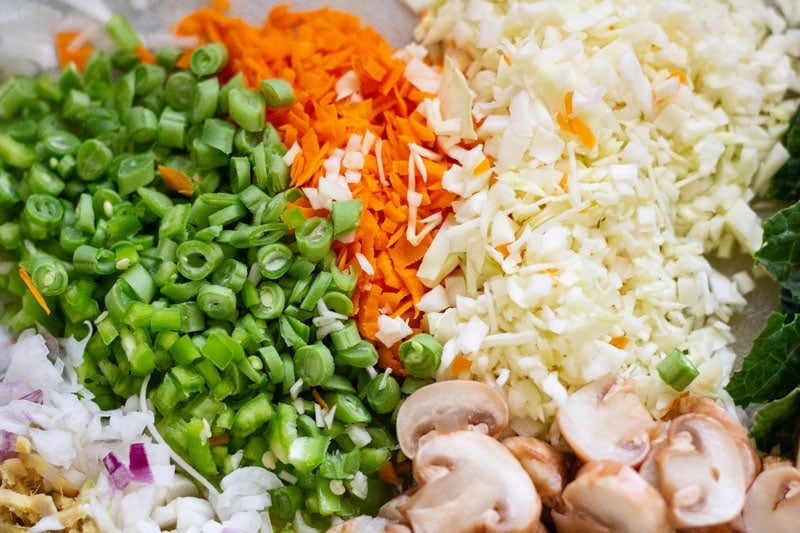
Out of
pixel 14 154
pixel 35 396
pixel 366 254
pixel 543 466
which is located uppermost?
pixel 14 154

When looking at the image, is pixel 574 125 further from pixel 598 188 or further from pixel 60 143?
pixel 60 143

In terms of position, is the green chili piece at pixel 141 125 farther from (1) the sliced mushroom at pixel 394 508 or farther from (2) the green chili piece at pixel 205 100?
(1) the sliced mushroom at pixel 394 508

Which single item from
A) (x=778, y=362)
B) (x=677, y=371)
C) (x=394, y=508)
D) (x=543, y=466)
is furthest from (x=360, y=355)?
(x=778, y=362)

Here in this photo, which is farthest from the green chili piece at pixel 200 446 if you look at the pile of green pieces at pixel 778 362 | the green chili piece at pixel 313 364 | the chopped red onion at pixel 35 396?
the pile of green pieces at pixel 778 362

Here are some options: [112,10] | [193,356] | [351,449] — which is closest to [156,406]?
[193,356]

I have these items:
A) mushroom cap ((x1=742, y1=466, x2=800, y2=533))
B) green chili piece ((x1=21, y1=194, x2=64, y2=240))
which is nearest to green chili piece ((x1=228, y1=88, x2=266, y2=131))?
green chili piece ((x1=21, y1=194, x2=64, y2=240))

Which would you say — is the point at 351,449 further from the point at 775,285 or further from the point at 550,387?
the point at 775,285

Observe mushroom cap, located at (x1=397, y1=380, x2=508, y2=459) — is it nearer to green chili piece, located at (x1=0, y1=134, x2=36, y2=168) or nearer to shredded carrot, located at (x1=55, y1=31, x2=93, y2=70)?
green chili piece, located at (x1=0, y1=134, x2=36, y2=168)
